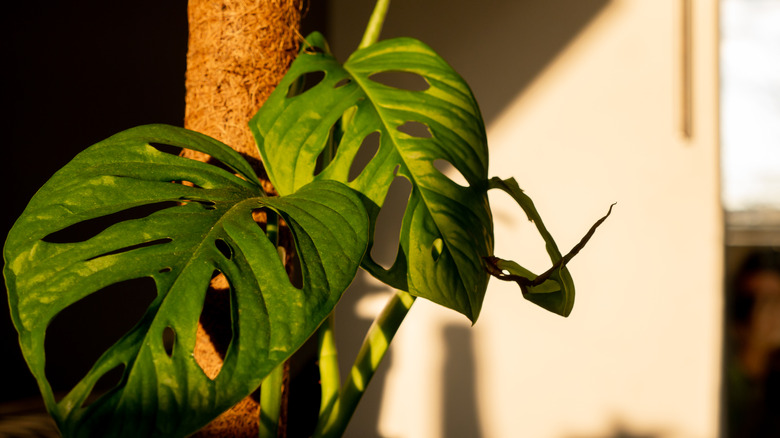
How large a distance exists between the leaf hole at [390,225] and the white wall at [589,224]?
23cm

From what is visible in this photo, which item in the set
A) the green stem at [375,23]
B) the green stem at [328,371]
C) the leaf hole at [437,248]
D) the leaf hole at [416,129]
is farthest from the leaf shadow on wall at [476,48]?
the leaf hole at [437,248]

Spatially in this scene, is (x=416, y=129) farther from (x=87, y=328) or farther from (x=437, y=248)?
(x=437, y=248)

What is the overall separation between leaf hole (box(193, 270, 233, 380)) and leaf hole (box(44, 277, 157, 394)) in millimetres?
810

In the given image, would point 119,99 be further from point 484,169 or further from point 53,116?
point 484,169

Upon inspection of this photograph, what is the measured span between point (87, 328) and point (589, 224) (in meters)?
1.50

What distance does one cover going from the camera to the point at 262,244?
1.55ft

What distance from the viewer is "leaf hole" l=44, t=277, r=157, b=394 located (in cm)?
157

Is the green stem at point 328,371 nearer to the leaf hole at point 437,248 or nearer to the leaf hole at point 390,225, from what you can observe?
the leaf hole at point 437,248

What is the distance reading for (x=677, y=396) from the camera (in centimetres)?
185

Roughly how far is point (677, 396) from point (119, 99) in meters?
1.88

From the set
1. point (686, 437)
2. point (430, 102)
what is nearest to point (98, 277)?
point (430, 102)

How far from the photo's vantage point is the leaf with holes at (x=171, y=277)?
382 mm

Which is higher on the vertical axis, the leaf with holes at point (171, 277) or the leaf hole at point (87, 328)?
the leaf with holes at point (171, 277)

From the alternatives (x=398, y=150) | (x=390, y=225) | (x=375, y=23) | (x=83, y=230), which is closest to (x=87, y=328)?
(x=83, y=230)
